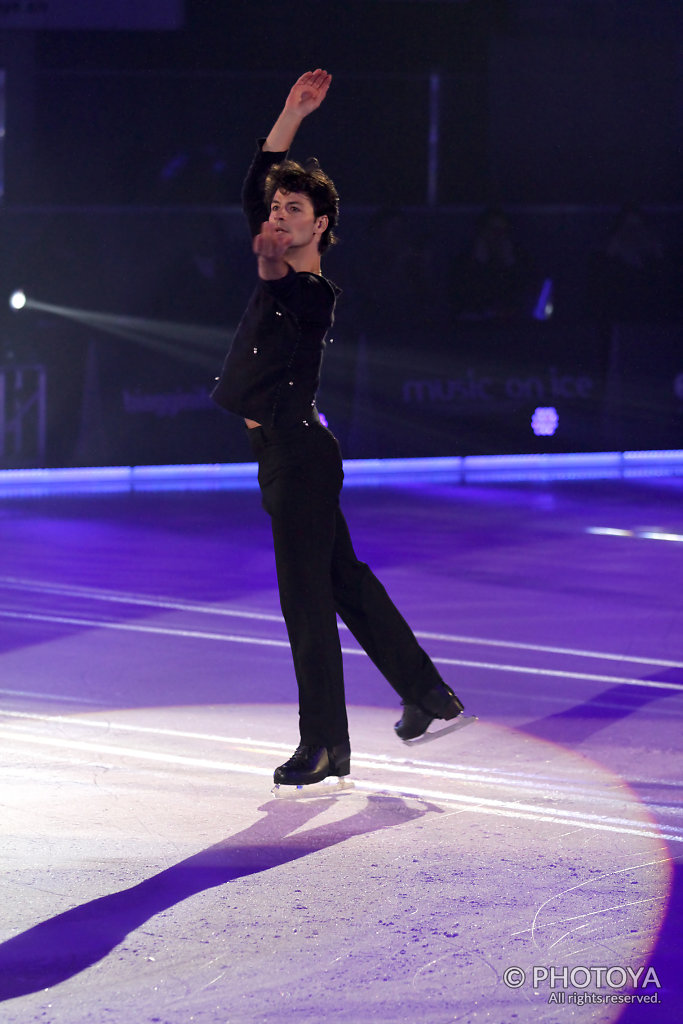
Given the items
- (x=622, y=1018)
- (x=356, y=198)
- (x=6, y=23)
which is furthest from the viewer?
(x=356, y=198)

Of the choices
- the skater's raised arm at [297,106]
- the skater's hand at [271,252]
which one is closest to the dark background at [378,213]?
the skater's raised arm at [297,106]

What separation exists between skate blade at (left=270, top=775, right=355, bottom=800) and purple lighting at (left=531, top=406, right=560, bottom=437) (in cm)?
1117

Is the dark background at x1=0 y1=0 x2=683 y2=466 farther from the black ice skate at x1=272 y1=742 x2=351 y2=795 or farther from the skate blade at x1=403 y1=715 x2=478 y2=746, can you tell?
the black ice skate at x1=272 y1=742 x2=351 y2=795

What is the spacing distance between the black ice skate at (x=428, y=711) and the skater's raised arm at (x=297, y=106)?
1.62 meters

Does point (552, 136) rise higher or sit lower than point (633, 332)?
higher

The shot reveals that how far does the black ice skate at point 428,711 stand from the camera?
435cm

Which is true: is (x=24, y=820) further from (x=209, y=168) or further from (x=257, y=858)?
(x=209, y=168)

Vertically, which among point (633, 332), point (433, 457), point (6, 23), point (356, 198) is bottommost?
point (433, 457)

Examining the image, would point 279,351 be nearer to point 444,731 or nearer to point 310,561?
point 310,561

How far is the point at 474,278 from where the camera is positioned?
14.8 metres

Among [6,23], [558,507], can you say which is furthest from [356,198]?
[558,507]

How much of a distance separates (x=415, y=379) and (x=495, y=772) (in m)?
10.4

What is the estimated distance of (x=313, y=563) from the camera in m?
4.15

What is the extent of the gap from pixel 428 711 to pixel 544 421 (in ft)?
36.5
